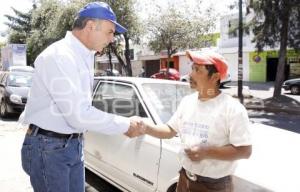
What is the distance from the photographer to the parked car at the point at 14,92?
12.3m

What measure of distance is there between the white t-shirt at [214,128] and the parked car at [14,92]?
1039 centimetres

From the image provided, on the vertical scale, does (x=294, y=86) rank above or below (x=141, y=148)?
above

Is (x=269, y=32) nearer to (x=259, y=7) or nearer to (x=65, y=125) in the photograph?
(x=259, y=7)

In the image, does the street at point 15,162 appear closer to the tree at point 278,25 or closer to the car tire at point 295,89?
the tree at point 278,25

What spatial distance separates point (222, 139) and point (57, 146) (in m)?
1.08

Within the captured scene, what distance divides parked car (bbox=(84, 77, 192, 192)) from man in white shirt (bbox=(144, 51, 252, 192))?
1.02m

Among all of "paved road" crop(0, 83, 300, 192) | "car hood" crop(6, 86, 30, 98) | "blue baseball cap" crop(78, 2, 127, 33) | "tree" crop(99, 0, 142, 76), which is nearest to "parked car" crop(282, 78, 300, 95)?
"tree" crop(99, 0, 142, 76)

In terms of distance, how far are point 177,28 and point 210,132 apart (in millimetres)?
17477

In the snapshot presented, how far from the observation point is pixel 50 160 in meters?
2.70

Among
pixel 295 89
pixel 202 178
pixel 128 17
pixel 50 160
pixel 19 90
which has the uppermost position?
pixel 128 17

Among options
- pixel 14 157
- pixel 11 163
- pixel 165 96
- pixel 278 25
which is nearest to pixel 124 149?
pixel 165 96

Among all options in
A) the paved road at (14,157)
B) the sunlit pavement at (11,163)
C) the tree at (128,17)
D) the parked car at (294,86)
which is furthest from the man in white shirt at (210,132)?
the parked car at (294,86)

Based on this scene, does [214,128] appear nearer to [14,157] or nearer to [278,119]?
[14,157]

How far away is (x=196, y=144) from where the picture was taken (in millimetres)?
2641
